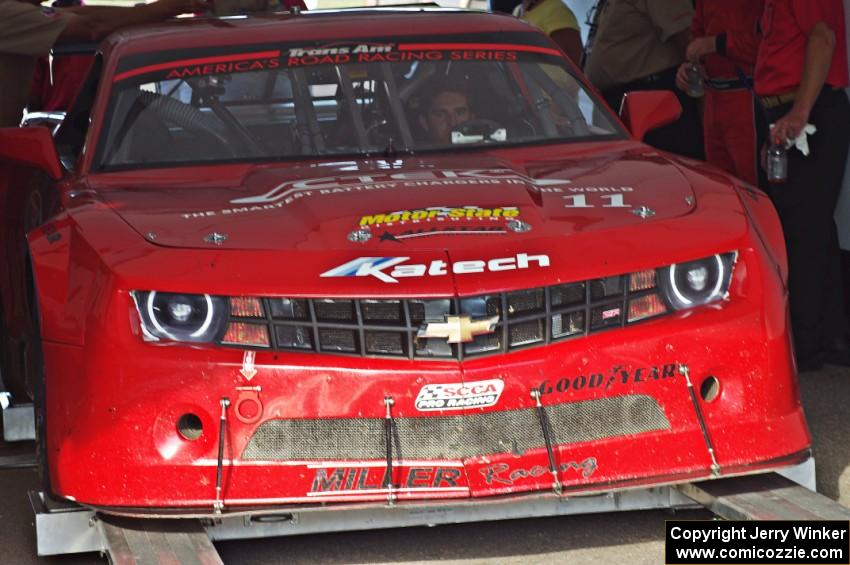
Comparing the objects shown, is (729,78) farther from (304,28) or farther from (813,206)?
(304,28)

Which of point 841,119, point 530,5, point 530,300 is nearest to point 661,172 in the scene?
point 530,300

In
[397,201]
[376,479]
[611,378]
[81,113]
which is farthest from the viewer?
[81,113]

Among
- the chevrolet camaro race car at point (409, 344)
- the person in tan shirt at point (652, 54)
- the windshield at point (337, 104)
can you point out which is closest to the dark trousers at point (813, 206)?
the windshield at point (337, 104)

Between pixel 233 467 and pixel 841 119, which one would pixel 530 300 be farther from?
pixel 841 119

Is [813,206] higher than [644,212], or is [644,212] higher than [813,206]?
[644,212]

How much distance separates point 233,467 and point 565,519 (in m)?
1.12

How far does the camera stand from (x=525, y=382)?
3.95 metres

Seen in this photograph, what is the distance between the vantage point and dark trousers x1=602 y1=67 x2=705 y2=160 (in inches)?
321

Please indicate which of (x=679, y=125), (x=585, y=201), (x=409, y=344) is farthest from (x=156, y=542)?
(x=679, y=125)

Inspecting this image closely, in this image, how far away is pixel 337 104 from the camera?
17.9ft

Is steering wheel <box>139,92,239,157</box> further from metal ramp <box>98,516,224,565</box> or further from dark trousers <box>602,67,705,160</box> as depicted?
dark trousers <box>602,67,705,160</box>

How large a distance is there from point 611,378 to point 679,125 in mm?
4402

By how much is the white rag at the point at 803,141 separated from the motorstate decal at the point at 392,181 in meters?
2.07

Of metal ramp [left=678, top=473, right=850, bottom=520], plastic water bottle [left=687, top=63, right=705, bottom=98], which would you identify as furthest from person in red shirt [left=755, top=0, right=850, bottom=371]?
metal ramp [left=678, top=473, right=850, bottom=520]
